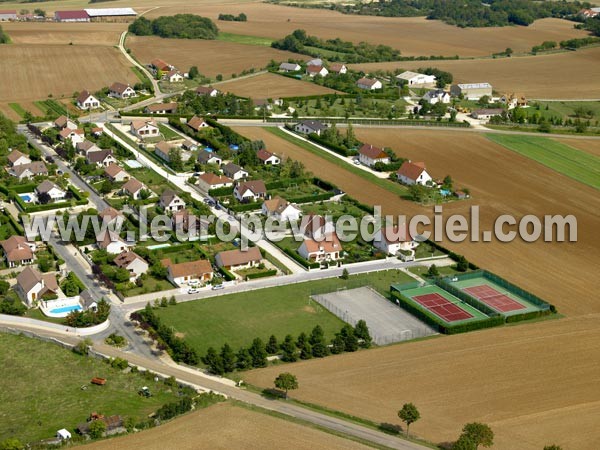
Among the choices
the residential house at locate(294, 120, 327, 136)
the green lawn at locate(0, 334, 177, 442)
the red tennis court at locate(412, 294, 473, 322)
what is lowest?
the red tennis court at locate(412, 294, 473, 322)

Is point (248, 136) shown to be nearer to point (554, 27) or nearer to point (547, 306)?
point (547, 306)

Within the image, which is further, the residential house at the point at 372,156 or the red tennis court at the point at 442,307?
the residential house at the point at 372,156

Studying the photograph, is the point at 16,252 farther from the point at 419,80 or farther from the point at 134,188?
the point at 419,80

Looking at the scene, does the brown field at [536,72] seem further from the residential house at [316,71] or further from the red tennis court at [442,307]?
the red tennis court at [442,307]

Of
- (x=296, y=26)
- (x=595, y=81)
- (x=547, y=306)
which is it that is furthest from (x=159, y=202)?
(x=296, y=26)

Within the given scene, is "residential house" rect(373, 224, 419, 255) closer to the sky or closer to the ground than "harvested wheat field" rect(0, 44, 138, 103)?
closer to the ground

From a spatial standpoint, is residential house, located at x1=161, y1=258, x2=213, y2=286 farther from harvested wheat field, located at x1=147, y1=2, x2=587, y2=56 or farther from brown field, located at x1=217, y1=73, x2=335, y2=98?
harvested wheat field, located at x1=147, y1=2, x2=587, y2=56

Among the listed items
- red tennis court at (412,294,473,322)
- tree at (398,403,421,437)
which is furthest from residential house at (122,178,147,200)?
tree at (398,403,421,437)

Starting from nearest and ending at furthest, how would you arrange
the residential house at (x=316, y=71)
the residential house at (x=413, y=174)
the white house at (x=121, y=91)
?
1. the residential house at (x=413, y=174)
2. the white house at (x=121, y=91)
3. the residential house at (x=316, y=71)

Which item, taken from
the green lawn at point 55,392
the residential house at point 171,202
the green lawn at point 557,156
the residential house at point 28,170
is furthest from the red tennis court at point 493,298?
the residential house at point 28,170
